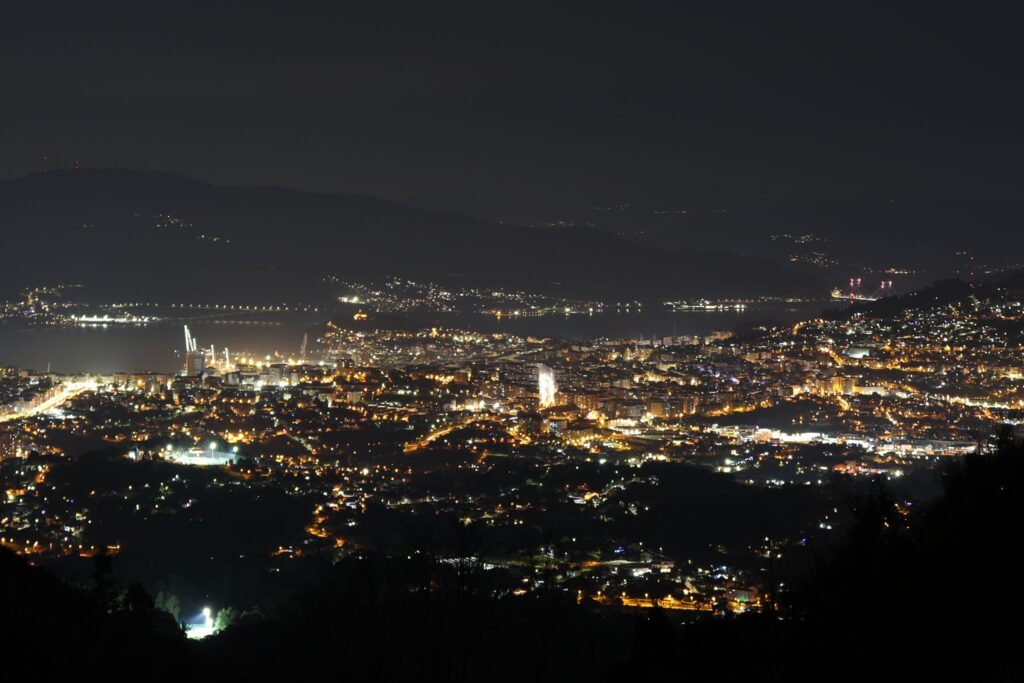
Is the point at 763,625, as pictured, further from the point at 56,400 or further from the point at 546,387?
the point at 56,400

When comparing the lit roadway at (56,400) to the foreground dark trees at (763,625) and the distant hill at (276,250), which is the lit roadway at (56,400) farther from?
the distant hill at (276,250)

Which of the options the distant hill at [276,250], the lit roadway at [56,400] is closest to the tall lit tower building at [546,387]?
the lit roadway at [56,400]

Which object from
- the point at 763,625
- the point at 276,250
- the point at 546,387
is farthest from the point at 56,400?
the point at 276,250

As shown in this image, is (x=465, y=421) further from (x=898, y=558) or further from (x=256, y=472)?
(x=898, y=558)

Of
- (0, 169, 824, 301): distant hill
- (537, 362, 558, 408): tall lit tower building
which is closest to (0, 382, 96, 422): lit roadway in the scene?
(537, 362, 558, 408): tall lit tower building

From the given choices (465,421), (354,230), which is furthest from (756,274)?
(465,421)

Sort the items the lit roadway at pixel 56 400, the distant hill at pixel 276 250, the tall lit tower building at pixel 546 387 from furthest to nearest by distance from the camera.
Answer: the distant hill at pixel 276 250 < the tall lit tower building at pixel 546 387 < the lit roadway at pixel 56 400

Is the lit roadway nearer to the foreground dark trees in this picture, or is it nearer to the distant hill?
the foreground dark trees
